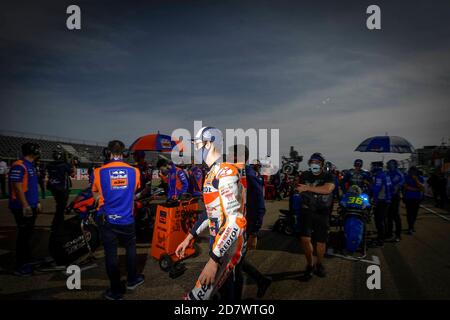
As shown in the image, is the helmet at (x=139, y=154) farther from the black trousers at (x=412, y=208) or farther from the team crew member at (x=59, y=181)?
the black trousers at (x=412, y=208)

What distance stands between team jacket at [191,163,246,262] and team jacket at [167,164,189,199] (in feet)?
13.8

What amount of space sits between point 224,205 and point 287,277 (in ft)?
9.81

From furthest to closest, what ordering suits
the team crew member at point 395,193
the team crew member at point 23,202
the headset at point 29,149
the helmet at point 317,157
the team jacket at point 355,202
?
the team crew member at point 395,193
the team jacket at point 355,202
the helmet at point 317,157
the headset at point 29,149
the team crew member at point 23,202

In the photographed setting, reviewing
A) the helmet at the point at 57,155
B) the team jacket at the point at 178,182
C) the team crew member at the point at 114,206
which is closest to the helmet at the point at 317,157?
the team crew member at the point at 114,206

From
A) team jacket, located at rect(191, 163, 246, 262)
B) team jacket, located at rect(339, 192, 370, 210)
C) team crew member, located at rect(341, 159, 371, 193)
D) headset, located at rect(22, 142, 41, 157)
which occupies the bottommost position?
team jacket, located at rect(339, 192, 370, 210)

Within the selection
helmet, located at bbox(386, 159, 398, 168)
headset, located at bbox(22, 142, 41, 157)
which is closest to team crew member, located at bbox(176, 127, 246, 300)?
headset, located at bbox(22, 142, 41, 157)

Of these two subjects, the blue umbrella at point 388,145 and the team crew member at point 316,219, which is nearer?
the team crew member at point 316,219

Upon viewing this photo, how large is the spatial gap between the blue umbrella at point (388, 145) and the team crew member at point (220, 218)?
8542 millimetres

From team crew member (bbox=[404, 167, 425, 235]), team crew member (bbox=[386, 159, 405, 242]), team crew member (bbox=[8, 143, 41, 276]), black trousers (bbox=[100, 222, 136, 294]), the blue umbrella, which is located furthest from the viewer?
the blue umbrella

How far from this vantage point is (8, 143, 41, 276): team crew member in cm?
415

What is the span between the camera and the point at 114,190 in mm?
3410

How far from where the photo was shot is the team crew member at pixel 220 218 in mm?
1848

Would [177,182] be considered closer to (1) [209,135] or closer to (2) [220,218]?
(1) [209,135]

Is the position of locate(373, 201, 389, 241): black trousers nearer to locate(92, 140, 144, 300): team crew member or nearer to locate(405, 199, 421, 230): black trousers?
locate(405, 199, 421, 230): black trousers
